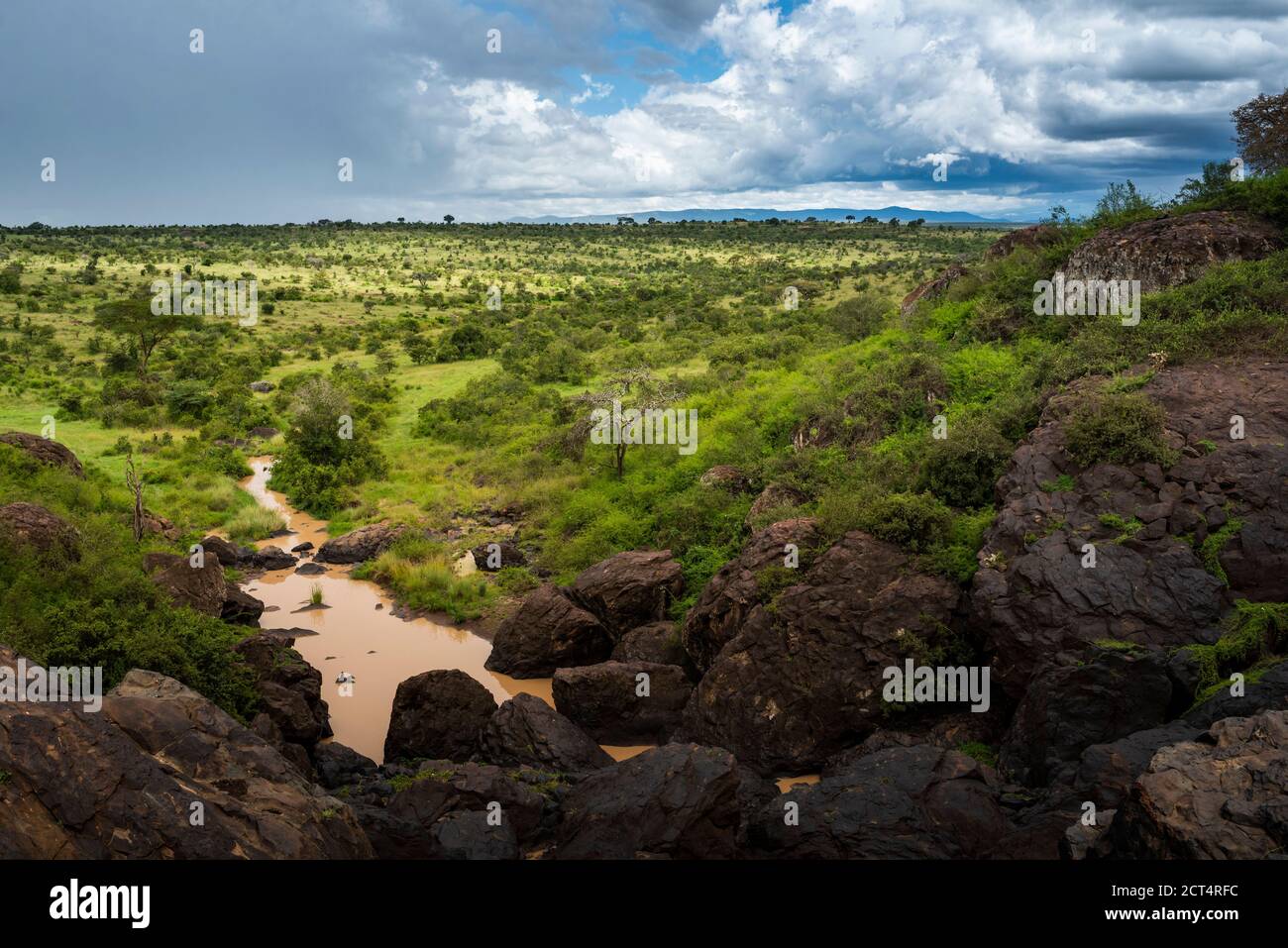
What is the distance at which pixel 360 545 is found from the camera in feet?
78.5

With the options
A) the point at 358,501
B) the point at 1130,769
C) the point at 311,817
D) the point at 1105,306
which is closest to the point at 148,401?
the point at 358,501

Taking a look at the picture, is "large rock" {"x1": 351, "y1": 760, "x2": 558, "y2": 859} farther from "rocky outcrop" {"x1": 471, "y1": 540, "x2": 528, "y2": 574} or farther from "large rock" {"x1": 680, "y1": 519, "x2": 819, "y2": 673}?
"rocky outcrop" {"x1": 471, "y1": 540, "x2": 528, "y2": 574}

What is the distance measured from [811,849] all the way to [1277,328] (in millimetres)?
14275

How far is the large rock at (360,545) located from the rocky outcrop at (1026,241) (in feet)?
66.9

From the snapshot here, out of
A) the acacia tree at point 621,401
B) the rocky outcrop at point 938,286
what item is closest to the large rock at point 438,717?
the acacia tree at point 621,401

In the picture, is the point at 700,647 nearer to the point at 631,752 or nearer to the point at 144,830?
the point at 631,752

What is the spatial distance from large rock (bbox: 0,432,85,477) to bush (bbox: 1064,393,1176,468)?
78.6 ft

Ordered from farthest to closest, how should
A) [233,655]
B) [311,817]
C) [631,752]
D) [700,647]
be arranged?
[700,647], [631,752], [233,655], [311,817]

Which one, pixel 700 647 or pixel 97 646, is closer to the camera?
pixel 97 646

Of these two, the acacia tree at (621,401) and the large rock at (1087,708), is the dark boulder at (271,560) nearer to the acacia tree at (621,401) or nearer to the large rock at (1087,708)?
the acacia tree at (621,401)

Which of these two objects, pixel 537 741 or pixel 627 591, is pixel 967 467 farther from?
pixel 537 741

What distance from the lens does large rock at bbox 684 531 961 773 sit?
1320 centimetres

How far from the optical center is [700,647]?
15.7 metres

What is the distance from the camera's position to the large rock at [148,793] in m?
7.42
